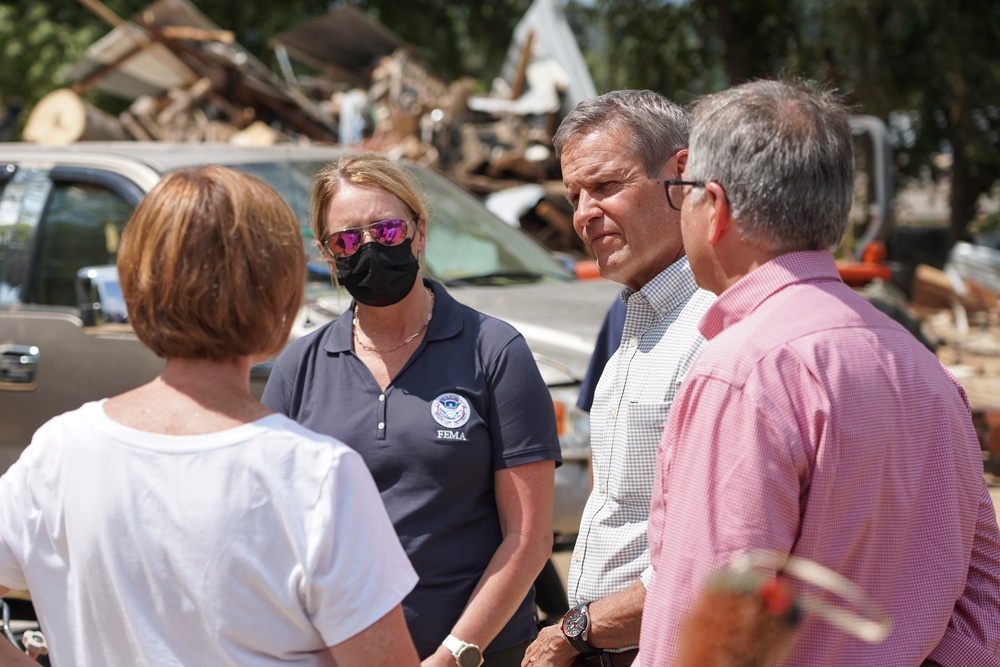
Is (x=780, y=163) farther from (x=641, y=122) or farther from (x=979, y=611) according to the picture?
(x=641, y=122)

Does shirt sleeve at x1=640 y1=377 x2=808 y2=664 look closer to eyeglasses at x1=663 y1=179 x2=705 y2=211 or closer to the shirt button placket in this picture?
eyeglasses at x1=663 y1=179 x2=705 y2=211

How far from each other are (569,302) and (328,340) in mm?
2482

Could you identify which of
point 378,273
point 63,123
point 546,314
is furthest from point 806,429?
point 63,123

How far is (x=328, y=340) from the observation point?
8.86ft

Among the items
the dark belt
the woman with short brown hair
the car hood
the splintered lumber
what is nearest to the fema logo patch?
the dark belt

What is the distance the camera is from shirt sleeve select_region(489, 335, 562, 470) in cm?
250

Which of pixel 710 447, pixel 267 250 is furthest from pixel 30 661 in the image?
pixel 710 447

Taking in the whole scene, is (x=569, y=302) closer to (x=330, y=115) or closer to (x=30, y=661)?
(x=30, y=661)

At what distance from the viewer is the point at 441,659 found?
2.38 meters

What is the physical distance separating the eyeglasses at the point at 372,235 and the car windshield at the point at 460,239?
2.28 metres

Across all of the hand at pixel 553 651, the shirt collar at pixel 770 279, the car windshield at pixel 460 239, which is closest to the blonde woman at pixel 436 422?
the hand at pixel 553 651

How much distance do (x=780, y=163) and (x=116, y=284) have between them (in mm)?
3291

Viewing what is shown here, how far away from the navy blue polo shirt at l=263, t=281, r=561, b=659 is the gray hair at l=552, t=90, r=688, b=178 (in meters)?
0.52

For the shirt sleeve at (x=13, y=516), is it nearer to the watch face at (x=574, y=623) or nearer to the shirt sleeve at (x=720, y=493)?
the shirt sleeve at (x=720, y=493)
